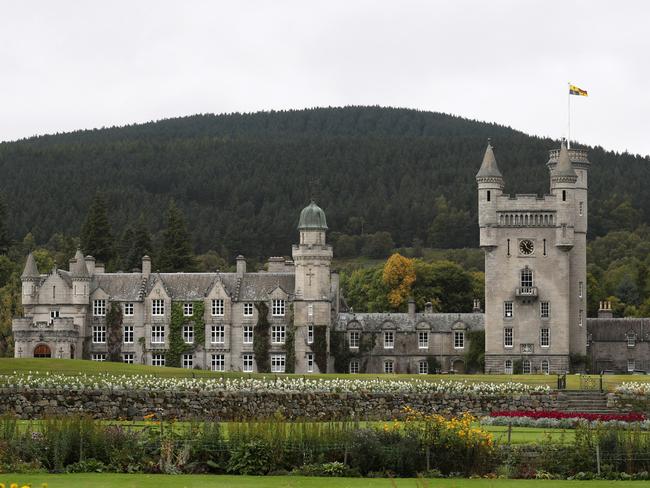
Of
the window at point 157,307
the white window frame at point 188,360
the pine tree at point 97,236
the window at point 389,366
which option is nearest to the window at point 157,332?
the window at point 157,307

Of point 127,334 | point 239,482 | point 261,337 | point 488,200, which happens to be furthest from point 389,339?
point 239,482

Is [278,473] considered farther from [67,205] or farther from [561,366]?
[67,205]

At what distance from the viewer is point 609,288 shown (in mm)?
140500

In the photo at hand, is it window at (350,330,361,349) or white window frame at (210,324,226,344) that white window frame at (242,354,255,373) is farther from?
window at (350,330,361,349)

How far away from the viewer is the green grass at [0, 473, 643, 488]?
31.8 meters

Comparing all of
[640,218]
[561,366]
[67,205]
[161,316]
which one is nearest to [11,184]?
[67,205]

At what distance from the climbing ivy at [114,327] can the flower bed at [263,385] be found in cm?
2971

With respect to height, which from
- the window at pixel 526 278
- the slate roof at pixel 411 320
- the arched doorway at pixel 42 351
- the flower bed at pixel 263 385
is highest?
the window at pixel 526 278

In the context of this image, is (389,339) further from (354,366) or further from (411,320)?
(354,366)

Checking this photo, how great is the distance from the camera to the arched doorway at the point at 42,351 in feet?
292

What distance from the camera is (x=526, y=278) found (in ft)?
298

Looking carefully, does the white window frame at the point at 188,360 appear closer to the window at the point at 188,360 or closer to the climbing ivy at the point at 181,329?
the window at the point at 188,360

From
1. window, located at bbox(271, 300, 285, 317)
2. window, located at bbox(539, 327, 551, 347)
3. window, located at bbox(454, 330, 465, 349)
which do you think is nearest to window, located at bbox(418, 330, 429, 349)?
window, located at bbox(454, 330, 465, 349)

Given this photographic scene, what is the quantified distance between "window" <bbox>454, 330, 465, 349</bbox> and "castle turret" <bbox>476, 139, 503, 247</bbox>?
6.54 meters
